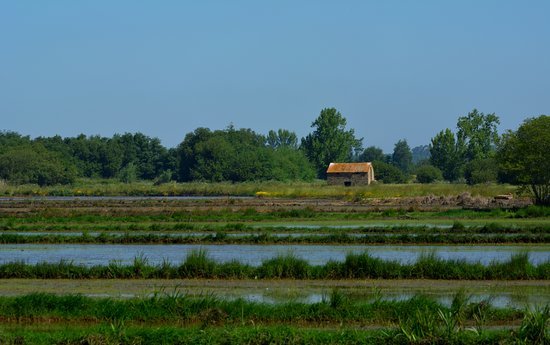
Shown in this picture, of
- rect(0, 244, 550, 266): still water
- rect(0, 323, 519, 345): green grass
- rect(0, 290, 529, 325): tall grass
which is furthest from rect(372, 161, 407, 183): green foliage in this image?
rect(0, 323, 519, 345): green grass

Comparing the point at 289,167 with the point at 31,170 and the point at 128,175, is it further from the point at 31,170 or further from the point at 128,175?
the point at 31,170

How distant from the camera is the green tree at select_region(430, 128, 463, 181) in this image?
138m

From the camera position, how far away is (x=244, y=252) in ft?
113

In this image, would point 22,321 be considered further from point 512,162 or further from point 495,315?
point 512,162

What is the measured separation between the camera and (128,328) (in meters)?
18.3

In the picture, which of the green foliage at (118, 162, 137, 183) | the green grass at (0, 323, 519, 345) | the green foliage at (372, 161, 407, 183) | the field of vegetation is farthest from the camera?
the green foliage at (118, 162, 137, 183)

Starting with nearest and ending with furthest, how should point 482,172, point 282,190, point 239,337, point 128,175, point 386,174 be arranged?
point 239,337, point 282,190, point 482,172, point 386,174, point 128,175

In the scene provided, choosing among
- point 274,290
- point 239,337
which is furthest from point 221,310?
point 274,290

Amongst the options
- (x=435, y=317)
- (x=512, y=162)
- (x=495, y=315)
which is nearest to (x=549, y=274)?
(x=495, y=315)

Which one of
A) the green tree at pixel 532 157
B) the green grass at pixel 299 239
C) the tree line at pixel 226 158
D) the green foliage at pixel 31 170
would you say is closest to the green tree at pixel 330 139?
the tree line at pixel 226 158

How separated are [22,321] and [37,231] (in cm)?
2665

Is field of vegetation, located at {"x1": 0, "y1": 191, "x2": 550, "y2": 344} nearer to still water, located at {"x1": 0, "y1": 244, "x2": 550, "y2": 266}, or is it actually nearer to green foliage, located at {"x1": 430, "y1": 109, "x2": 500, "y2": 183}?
still water, located at {"x1": 0, "y1": 244, "x2": 550, "y2": 266}

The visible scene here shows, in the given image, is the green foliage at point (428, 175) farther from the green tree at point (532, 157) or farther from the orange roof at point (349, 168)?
the green tree at point (532, 157)

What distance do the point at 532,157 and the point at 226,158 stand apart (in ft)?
247
